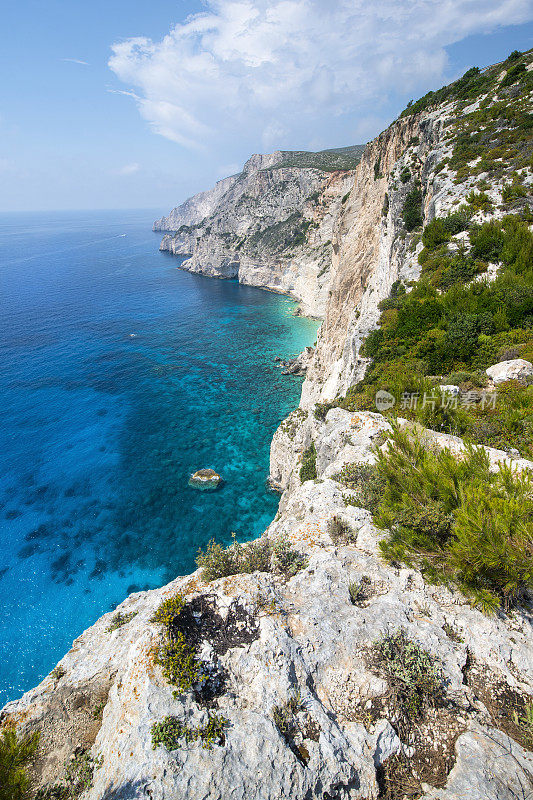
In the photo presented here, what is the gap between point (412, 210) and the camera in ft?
81.1

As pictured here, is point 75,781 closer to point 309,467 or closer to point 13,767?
point 13,767

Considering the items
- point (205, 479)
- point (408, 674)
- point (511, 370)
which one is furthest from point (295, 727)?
point (205, 479)

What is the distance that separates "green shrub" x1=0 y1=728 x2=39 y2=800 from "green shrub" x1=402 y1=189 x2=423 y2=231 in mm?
29583

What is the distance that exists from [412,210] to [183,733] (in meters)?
30.0

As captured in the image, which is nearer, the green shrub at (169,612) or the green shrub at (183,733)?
the green shrub at (183,733)

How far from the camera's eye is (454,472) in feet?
19.9

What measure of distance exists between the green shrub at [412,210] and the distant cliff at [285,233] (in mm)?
42762

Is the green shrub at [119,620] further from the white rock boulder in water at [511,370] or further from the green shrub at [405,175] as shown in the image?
the green shrub at [405,175]

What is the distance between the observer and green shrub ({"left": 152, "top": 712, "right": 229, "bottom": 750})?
4324 mm

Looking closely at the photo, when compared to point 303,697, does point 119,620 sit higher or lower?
lower

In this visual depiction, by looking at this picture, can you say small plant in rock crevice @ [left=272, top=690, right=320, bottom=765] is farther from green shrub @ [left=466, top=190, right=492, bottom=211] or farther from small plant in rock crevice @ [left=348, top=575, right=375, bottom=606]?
green shrub @ [left=466, top=190, right=492, bottom=211]

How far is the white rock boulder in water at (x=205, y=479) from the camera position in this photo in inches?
1199

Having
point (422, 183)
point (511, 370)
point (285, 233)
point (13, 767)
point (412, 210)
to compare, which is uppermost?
point (422, 183)

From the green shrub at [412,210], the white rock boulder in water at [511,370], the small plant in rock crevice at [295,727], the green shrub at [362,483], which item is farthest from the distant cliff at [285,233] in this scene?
the small plant in rock crevice at [295,727]
